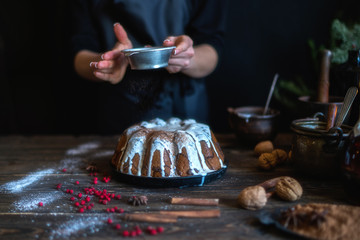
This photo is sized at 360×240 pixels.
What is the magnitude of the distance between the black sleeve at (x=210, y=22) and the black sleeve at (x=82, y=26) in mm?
664

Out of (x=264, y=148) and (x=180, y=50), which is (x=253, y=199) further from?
(x=180, y=50)

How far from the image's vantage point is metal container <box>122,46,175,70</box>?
135 cm

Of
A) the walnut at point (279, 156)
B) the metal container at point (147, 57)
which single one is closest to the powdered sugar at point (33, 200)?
the metal container at point (147, 57)

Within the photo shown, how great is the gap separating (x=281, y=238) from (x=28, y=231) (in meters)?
0.74

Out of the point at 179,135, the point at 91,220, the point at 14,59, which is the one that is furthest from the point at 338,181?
the point at 14,59

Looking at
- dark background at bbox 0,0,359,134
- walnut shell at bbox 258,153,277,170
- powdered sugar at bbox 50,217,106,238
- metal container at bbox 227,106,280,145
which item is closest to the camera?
powdered sugar at bbox 50,217,106,238

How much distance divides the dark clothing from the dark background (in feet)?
2.16

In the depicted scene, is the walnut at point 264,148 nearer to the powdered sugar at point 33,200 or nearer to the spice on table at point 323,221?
the spice on table at point 323,221

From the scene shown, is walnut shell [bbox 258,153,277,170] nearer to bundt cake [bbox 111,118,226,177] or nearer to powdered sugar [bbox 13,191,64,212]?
bundt cake [bbox 111,118,226,177]

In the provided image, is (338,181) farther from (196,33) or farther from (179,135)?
(196,33)

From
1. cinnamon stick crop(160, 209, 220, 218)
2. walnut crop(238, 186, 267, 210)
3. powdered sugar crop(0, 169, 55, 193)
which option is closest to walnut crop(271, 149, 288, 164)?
walnut crop(238, 186, 267, 210)

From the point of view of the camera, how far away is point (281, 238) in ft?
3.20

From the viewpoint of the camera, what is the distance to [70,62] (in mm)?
2896

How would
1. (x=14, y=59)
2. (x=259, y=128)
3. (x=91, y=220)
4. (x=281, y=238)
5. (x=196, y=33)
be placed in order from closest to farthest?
(x=281, y=238)
(x=91, y=220)
(x=259, y=128)
(x=196, y=33)
(x=14, y=59)
